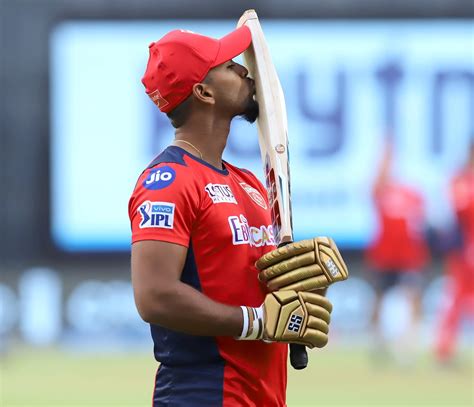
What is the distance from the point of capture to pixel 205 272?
274cm

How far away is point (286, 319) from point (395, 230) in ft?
21.8

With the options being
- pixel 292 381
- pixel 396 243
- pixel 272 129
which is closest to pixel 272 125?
pixel 272 129

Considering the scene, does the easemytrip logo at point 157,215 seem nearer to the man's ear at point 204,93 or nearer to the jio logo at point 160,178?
the jio logo at point 160,178

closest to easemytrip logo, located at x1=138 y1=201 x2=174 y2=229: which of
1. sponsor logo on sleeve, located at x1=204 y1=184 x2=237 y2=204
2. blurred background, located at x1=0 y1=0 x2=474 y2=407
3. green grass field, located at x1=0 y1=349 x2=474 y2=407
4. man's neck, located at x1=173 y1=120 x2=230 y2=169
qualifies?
sponsor logo on sleeve, located at x1=204 y1=184 x2=237 y2=204

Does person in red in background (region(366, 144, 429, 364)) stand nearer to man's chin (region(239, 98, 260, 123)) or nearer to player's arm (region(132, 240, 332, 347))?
man's chin (region(239, 98, 260, 123))

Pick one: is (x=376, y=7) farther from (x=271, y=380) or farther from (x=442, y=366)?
(x=271, y=380)

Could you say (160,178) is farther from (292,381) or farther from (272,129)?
(292,381)

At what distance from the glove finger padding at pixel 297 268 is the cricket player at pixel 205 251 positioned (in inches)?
1.3

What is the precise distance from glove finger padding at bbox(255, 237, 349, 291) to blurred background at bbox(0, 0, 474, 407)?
274 inches

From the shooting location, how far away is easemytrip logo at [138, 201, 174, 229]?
8.66ft

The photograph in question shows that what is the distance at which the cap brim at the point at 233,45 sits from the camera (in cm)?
288

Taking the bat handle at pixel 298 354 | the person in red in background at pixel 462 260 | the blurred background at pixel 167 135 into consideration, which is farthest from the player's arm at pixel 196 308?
the blurred background at pixel 167 135

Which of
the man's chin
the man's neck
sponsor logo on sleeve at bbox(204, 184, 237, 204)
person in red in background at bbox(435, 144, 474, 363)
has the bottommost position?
sponsor logo on sleeve at bbox(204, 184, 237, 204)

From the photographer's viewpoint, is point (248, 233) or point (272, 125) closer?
point (248, 233)
